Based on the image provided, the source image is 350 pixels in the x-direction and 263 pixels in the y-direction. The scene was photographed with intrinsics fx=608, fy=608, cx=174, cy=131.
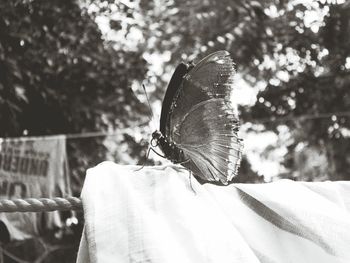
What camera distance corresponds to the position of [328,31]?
11.9ft

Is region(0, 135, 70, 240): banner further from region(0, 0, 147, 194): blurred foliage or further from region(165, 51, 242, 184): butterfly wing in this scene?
region(165, 51, 242, 184): butterfly wing

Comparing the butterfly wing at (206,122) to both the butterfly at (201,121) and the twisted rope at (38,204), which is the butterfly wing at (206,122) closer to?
the butterfly at (201,121)

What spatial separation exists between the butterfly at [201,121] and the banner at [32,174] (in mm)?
1858

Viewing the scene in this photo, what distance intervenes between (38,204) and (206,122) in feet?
1.20

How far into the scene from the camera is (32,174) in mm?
3117

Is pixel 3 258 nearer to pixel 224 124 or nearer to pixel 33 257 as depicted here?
pixel 33 257

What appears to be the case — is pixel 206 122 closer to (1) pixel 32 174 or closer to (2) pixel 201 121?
(2) pixel 201 121

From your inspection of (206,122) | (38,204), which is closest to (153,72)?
(206,122)

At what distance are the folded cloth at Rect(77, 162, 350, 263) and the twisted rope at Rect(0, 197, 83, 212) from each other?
0.07 meters

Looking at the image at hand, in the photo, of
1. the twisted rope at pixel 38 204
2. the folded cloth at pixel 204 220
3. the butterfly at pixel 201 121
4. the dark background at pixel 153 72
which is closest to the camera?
the folded cloth at pixel 204 220

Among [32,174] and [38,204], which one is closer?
[38,204]

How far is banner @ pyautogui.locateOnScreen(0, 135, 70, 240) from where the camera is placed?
9.58 feet

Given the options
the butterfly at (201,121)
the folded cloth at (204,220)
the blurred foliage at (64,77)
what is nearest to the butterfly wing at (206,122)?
the butterfly at (201,121)

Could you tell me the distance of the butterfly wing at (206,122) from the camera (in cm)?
115
